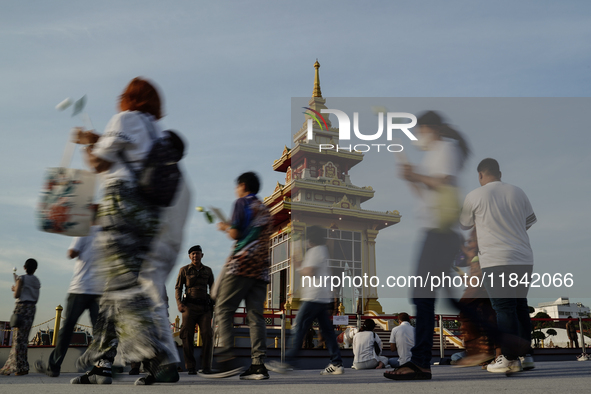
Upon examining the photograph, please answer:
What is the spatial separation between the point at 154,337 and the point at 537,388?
217 cm

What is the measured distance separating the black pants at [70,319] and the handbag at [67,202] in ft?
6.96

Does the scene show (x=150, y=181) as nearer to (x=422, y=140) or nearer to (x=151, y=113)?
(x=151, y=113)

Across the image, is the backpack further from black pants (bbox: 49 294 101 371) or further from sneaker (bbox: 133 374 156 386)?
black pants (bbox: 49 294 101 371)

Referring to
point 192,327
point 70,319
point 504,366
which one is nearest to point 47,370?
point 70,319

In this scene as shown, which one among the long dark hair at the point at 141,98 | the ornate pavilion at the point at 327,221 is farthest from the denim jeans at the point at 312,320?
the ornate pavilion at the point at 327,221

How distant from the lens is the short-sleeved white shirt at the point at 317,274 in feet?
17.4

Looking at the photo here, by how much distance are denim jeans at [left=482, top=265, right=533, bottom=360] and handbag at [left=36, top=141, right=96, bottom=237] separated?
291 cm

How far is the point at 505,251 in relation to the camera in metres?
3.89

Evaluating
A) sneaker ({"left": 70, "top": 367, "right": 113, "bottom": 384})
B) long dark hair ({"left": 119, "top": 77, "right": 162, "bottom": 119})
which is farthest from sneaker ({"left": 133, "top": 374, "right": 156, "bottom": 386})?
long dark hair ({"left": 119, "top": 77, "right": 162, "bottom": 119})

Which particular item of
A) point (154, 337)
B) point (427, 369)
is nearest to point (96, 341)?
point (154, 337)

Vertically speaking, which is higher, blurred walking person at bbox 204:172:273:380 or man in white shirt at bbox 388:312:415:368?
blurred walking person at bbox 204:172:273:380

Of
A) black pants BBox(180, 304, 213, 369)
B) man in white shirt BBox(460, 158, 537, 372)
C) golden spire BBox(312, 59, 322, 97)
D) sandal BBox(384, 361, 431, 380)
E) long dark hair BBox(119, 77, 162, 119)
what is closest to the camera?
long dark hair BBox(119, 77, 162, 119)

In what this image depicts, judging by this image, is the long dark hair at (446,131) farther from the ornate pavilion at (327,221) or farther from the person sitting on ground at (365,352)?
the ornate pavilion at (327,221)

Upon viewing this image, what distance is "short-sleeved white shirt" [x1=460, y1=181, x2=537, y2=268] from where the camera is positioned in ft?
12.8
